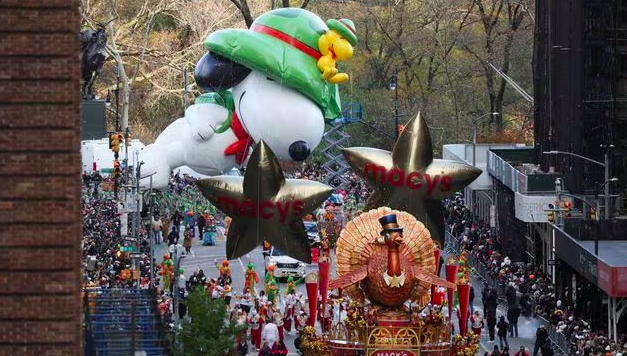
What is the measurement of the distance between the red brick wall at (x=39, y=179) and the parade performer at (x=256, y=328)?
2477cm

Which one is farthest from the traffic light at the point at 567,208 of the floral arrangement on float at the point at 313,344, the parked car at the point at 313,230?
the floral arrangement on float at the point at 313,344

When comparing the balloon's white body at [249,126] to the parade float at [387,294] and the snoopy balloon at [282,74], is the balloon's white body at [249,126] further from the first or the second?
the parade float at [387,294]

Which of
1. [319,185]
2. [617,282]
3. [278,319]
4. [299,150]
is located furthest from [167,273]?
[319,185]

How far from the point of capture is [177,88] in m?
91.4

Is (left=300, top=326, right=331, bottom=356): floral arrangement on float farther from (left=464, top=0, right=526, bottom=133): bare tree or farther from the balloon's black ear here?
(left=464, top=0, right=526, bottom=133): bare tree

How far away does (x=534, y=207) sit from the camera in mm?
55375

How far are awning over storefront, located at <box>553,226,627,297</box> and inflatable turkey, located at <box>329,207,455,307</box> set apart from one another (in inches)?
336

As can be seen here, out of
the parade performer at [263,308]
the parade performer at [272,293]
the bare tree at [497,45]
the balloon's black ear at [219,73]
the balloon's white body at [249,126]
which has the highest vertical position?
the bare tree at [497,45]

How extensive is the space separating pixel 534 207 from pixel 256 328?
48.8ft

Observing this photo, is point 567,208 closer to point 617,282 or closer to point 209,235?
point 617,282

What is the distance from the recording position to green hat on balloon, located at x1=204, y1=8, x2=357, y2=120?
4753cm

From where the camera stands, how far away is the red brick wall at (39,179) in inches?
690

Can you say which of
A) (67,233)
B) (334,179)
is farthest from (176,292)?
(334,179)

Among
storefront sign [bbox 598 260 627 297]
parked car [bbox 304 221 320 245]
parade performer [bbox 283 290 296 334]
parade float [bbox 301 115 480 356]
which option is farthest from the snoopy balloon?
parade float [bbox 301 115 480 356]
